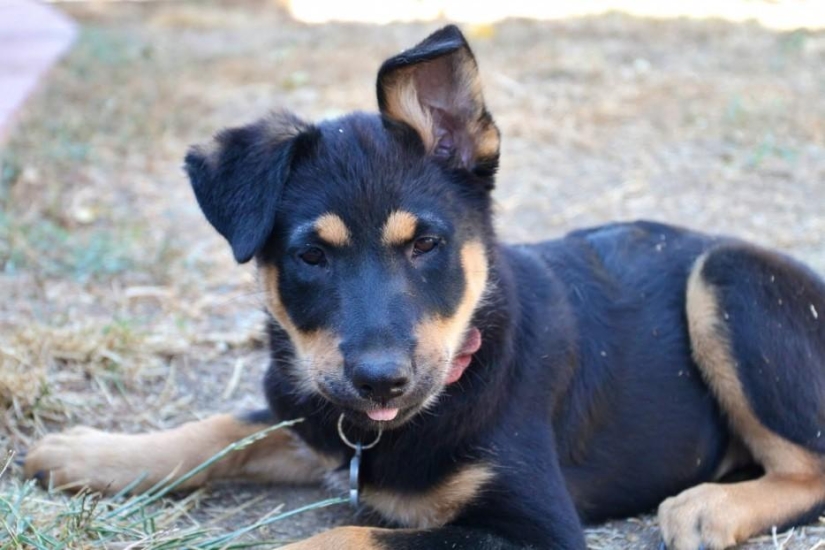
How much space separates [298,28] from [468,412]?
12145 mm

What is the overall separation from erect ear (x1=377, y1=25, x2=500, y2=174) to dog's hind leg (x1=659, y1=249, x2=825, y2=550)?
1.06 m

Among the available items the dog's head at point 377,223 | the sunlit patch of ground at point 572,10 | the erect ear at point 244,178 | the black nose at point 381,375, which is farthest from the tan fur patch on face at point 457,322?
the sunlit patch of ground at point 572,10

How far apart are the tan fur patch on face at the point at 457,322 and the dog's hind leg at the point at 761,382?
37.7 inches

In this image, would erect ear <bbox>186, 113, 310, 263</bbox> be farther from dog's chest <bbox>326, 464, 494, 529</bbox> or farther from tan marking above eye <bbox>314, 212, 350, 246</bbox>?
dog's chest <bbox>326, 464, 494, 529</bbox>

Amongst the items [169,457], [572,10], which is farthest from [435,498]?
[572,10]

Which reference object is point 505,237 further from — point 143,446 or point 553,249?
point 143,446

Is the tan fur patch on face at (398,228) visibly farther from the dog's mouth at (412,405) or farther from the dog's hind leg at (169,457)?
the dog's hind leg at (169,457)

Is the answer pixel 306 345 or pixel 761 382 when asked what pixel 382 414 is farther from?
pixel 761 382

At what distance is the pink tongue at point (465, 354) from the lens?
3699mm

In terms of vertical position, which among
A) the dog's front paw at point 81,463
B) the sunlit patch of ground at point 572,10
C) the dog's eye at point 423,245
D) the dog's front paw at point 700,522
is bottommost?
the dog's front paw at point 81,463

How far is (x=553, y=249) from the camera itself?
4.45m

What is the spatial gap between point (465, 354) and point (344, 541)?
2.50 feet

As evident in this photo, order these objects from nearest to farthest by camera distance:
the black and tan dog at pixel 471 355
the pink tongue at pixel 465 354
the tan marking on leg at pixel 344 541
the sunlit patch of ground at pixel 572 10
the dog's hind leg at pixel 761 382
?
1. the tan marking on leg at pixel 344 541
2. the black and tan dog at pixel 471 355
3. the pink tongue at pixel 465 354
4. the dog's hind leg at pixel 761 382
5. the sunlit patch of ground at pixel 572 10

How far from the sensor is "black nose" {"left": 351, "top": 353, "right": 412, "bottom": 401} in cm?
323
